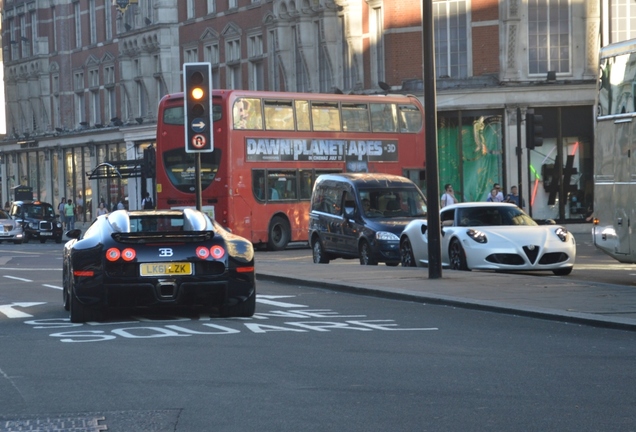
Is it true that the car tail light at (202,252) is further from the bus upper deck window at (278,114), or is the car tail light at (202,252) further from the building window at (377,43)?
the building window at (377,43)

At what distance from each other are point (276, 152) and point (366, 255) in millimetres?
10124

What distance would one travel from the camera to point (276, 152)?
36094 millimetres

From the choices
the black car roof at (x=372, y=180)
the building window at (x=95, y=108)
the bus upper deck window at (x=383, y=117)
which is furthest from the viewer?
the building window at (x=95, y=108)

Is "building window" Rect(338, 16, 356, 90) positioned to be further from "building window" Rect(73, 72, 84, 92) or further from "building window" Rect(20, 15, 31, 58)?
"building window" Rect(20, 15, 31, 58)

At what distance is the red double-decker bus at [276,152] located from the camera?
35219 millimetres

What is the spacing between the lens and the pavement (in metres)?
14.2

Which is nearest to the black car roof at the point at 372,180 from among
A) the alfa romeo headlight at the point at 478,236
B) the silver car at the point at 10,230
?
the alfa romeo headlight at the point at 478,236

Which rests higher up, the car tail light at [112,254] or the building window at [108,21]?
the building window at [108,21]

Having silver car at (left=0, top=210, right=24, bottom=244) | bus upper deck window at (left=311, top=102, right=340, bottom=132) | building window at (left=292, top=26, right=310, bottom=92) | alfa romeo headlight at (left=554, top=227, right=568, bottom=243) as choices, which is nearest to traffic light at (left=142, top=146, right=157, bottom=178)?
bus upper deck window at (left=311, top=102, right=340, bottom=132)

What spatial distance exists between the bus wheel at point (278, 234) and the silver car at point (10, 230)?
17.8m

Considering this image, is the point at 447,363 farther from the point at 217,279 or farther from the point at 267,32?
the point at 267,32

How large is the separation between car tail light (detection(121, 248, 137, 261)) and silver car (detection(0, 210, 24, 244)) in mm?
38922

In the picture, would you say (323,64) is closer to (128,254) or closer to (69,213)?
(69,213)

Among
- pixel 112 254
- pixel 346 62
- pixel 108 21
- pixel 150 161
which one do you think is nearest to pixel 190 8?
pixel 108 21
